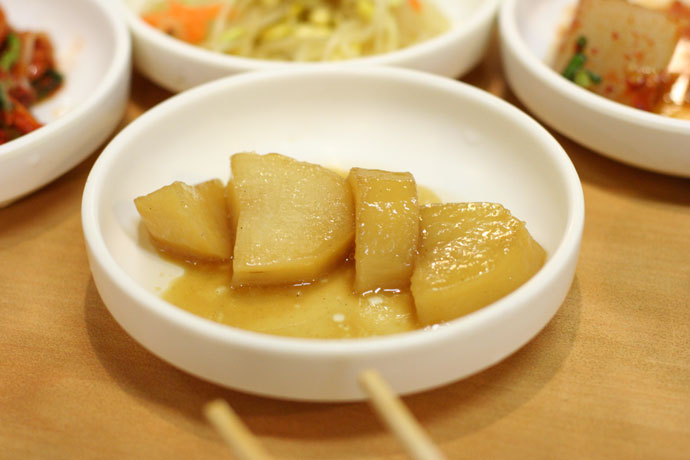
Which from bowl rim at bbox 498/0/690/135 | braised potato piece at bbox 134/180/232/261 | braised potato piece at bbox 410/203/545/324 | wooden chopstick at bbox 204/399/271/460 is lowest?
braised potato piece at bbox 134/180/232/261

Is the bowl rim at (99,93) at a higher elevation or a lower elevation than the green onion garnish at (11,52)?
higher

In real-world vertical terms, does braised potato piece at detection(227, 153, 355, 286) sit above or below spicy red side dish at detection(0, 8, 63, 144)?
above

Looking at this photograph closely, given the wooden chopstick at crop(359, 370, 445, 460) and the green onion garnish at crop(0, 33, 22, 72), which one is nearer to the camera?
the wooden chopstick at crop(359, 370, 445, 460)

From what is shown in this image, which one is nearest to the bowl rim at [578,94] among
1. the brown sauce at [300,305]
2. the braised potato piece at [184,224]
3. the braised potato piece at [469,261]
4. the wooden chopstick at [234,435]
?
the braised potato piece at [469,261]

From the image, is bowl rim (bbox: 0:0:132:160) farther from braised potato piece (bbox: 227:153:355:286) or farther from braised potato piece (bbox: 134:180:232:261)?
braised potato piece (bbox: 227:153:355:286)

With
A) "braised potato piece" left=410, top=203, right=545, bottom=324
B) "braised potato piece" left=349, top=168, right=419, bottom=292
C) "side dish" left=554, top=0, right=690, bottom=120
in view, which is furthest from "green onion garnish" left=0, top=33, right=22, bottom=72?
"side dish" left=554, top=0, right=690, bottom=120

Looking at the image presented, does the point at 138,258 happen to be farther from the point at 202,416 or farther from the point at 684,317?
the point at 684,317

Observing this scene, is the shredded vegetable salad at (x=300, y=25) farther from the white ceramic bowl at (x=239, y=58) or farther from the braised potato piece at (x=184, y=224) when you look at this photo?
the braised potato piece at (x=184, y=224)

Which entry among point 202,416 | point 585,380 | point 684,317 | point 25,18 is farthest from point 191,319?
point 25,18
